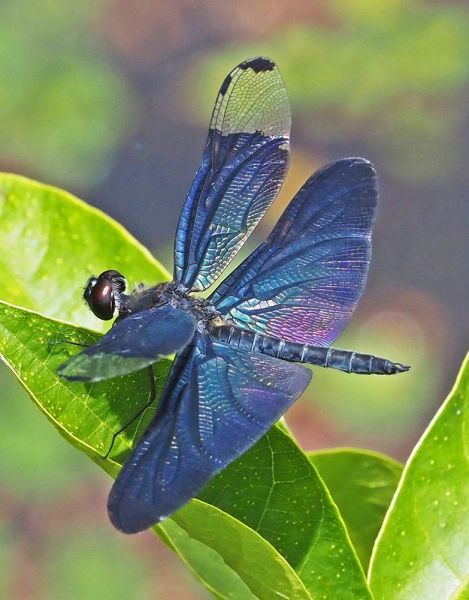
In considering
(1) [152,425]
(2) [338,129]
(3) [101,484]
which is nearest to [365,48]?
(2) [338,129]

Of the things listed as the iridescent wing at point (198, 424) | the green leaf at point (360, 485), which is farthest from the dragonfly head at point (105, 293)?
the green leaf at point (360, 485)

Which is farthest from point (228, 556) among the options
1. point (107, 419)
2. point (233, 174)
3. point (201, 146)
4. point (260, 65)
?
point (201, 146)

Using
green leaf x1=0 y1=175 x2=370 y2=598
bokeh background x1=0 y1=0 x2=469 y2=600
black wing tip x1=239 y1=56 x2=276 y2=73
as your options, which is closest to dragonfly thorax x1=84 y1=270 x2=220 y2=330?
green leaf x1=0 y1=175 x2=370 y2=598

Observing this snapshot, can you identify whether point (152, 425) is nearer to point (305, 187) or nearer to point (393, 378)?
point (305, 187)

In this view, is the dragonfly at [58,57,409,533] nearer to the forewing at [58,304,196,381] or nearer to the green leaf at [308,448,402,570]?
the forewing at [58,304,196,381]

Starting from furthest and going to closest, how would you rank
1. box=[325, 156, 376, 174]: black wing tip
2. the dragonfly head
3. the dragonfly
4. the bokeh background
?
the bokeh background < box=[325, 156, 376, 174]: black wing tip < the dragonfly head < the dragonfly
